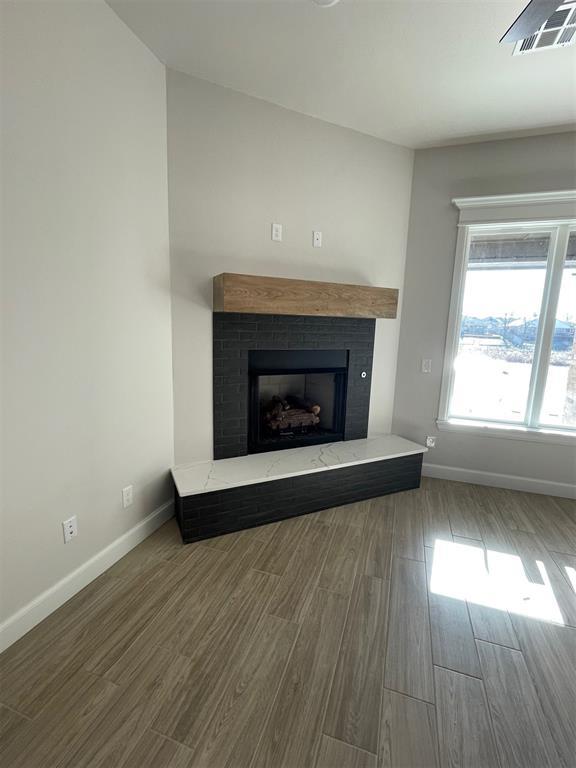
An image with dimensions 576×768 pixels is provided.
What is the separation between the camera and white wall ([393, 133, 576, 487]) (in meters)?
2.62

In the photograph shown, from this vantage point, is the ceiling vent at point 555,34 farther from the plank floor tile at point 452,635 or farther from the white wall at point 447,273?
the plank floor tile at point 452,635

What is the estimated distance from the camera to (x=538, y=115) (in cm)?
237

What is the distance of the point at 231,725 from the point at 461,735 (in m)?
0.77

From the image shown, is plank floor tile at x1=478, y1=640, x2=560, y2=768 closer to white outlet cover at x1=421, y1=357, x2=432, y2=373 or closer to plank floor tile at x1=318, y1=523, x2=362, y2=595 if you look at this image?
plank floor tile at x1=318, y1=523, x2=362, y2=595

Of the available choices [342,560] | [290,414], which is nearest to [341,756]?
[342,560]

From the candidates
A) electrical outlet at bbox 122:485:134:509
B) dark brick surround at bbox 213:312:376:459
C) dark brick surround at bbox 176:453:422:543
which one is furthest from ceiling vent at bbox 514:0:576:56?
electrical outlet at bbox 122:485:134:509

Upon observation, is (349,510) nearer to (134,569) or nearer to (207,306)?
(134,569)

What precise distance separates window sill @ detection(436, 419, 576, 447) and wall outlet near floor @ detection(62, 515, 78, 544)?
9.10 ft

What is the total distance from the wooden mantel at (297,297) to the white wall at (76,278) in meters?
0.44

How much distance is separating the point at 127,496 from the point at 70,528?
1.19ft

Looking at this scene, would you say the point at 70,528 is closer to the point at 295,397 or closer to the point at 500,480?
the point at 295,397

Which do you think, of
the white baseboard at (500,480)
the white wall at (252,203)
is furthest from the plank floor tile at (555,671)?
the white wall at (252,203)

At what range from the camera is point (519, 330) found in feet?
9.50

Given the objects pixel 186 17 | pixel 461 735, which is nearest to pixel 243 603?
pixel 461 735
